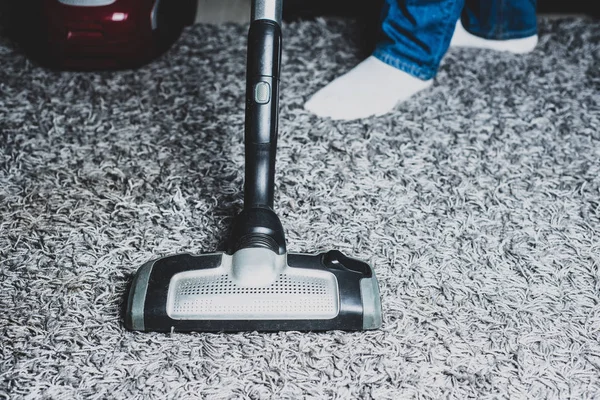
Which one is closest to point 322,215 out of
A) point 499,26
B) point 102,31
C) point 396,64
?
point 396,64

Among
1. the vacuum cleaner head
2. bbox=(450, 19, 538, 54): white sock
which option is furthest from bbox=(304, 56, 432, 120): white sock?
the vacuum cleaner head

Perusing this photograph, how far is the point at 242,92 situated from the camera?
130 cm

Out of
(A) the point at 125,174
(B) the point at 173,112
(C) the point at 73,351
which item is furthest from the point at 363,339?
(B) the point at 173,112

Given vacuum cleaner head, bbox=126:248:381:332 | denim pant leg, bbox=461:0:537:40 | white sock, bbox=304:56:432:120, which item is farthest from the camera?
denim pant leg, bbox=461:0:537:40

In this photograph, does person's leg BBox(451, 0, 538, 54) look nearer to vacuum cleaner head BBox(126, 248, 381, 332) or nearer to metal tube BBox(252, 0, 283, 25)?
metal tube BBox(252, 0, 283, 25)

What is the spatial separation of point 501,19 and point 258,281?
2.94 feet

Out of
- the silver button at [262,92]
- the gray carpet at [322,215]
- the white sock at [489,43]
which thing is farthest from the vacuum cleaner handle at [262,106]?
the white sock at [489,43]

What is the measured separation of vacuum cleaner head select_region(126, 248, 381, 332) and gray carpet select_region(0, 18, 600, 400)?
0.12 feet

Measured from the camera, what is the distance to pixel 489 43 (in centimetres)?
145

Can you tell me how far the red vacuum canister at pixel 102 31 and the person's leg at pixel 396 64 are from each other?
1.10 feet

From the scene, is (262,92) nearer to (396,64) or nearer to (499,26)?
(396,64)

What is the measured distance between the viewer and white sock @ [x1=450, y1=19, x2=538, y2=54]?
1.44 meters

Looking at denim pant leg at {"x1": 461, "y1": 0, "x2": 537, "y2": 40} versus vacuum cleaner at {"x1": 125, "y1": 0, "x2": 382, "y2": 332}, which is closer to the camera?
vacuum cleaner at {"x1": 125, "y1": 0, "x2": 382, "y2": 332}

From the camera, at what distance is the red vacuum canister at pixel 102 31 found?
4.07 feet
